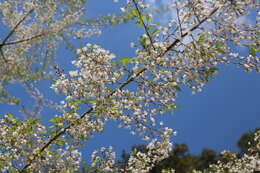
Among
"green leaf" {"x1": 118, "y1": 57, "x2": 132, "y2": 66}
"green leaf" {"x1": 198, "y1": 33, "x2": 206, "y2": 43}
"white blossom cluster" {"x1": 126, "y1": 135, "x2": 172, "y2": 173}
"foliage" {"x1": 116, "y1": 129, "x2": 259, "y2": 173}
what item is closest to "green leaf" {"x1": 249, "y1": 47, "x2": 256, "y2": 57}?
"green leaf" {"x1": 198, "y1": 33, "x2": 206, "y2": 43}

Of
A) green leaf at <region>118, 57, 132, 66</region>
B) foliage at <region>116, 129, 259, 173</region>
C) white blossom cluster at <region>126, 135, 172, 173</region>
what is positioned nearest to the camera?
green leaf at <region>118, 57, 132, 66</region>

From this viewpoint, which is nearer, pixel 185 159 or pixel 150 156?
pixel 150 156

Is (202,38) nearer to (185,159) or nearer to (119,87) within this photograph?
(119,87)

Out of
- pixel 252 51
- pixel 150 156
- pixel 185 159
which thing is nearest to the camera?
pixel 252 51

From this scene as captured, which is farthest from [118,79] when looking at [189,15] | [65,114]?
[189,15]

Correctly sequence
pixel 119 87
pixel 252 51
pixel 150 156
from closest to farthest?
pixel 252 51 → pixel 119 87 → pixel 150 156

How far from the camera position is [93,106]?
3438 mm

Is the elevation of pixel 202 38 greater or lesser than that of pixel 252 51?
greater

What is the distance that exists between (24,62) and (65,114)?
534 cm

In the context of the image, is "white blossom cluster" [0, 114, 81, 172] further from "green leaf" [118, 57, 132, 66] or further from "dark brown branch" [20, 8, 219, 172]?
"green leaf" [118, 57, 132, 66]

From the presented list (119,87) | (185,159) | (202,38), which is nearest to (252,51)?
(202,38)

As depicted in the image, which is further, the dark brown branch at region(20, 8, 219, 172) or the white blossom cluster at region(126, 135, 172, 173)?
the white blossom cluster at region(126, 135, 172, 173)

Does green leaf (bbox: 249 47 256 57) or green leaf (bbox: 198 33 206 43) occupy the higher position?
green leaf (bbox: 198 33 206 43)

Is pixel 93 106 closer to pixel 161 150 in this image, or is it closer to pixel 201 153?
pixel 161 150
